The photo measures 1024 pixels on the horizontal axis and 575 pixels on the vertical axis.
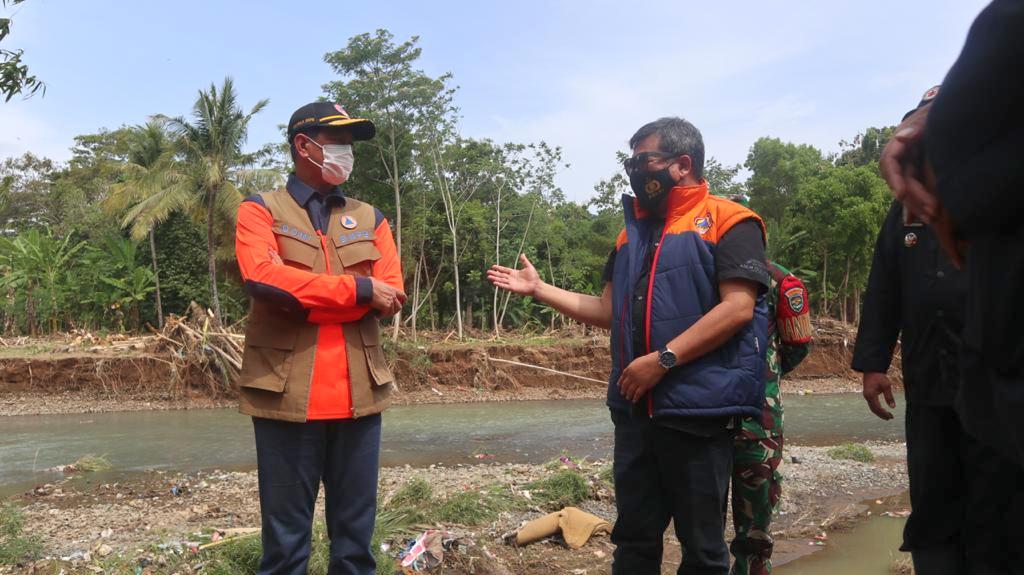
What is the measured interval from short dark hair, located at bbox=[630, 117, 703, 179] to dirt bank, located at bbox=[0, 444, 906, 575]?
2.33 meters

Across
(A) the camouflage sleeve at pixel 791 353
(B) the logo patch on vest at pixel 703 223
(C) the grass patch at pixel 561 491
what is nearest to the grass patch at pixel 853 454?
(C) the grass patch at pixel 561 491

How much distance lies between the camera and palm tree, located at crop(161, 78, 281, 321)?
21250mm

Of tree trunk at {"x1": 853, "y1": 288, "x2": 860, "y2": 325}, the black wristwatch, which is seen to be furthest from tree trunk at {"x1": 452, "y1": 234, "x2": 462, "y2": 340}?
the black wristwatch

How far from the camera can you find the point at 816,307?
24.8m

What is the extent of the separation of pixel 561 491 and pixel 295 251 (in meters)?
3.45

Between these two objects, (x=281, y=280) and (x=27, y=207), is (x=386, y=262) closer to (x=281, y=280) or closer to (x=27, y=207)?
(x=281, y=280)

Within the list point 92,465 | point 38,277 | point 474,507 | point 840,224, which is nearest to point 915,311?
point 474,507

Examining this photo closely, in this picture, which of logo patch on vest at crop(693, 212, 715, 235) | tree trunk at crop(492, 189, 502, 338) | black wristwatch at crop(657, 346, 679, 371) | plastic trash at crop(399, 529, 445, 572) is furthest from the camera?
tree trunk at crop(492, 189, 502, 338)

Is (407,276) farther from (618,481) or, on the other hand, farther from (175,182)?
(618,481)

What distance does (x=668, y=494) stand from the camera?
2.72m

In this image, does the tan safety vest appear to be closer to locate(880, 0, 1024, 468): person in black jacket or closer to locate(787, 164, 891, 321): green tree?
locate(880, 0, 1024, 468): person in black jacket

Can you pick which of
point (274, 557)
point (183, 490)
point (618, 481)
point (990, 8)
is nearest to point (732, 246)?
point (618, 481)

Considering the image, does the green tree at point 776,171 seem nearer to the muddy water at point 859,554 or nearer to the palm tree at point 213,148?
the palm tree at point 213,148

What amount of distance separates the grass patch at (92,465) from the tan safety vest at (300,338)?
8.07 metres
